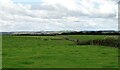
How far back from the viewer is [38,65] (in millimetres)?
19984

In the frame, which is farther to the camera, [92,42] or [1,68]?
[92,42]

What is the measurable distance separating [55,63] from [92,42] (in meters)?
27.2

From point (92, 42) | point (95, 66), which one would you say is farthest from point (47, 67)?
point (92, 42)

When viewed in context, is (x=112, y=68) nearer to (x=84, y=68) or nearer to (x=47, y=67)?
(x=84, y=68)

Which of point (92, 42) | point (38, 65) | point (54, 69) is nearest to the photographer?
point (54, 69)

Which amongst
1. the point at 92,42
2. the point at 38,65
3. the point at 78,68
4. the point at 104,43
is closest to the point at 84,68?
the point at 78,68

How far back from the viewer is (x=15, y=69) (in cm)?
1903

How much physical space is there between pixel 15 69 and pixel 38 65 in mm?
1824

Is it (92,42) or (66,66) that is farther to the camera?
(92,42)

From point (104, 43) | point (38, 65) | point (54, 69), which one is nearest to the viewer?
point (54, 69)

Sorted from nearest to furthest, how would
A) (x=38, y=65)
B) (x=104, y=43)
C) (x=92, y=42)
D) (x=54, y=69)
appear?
(x=54, y=69), (x=38, y=65), (x=104, y=43), (x=92, y=42)

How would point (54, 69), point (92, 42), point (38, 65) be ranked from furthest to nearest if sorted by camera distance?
point (92, 42) → point (38, 65) → point (54, 69)

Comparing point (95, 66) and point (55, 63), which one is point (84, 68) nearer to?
point (95, 66)

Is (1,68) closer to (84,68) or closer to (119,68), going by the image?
(84,68)
